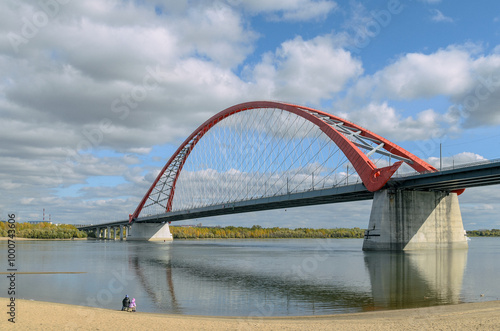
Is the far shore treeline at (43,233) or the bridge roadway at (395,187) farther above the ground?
the bridge roadway at (395,187)

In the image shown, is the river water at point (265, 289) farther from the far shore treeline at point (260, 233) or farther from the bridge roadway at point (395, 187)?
the far shore treeline at point (260, 233)

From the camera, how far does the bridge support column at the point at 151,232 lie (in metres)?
117

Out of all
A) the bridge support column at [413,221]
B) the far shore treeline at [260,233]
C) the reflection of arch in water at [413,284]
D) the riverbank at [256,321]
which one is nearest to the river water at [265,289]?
the reflection of arch in water at [413,284]

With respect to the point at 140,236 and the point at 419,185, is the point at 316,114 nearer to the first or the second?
the point at 419,185

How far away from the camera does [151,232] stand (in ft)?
387

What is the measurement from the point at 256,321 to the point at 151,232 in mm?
108867

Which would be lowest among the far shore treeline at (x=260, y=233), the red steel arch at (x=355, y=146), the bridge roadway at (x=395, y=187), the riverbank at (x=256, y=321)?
the far shore treeline at (x=260, y=233)

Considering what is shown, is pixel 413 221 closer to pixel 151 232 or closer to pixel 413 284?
pixel 413 284

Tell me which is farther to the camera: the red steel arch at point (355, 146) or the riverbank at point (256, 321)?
the red steel arch at point (355, 146)

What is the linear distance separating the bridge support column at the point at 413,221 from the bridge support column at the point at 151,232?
3030 inches

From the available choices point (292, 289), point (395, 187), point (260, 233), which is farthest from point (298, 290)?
Answer: point (260, 233)

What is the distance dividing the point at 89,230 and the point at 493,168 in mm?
153708

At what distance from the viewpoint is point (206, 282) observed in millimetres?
24312

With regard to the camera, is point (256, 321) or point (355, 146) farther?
point (355, 146)
